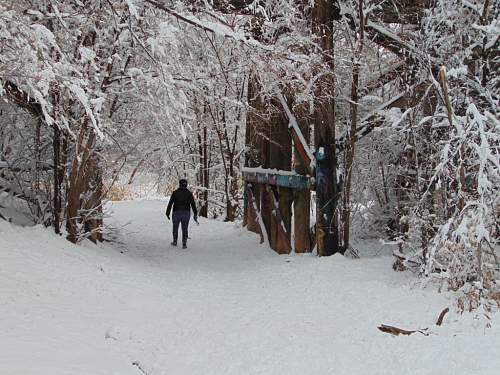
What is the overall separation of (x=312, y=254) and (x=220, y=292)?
9.62 feet

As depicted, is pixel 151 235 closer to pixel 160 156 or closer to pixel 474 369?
pixel 160 156

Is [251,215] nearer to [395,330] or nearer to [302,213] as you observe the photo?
[302,213]

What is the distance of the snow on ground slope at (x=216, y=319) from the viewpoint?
454 cm

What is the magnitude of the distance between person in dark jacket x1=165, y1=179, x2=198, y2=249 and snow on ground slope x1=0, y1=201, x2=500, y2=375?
3322 millimetres

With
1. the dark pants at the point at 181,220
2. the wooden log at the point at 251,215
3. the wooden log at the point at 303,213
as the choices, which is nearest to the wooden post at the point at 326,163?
the wooden log at the point at 303,213

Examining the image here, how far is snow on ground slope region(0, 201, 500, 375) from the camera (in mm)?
4539

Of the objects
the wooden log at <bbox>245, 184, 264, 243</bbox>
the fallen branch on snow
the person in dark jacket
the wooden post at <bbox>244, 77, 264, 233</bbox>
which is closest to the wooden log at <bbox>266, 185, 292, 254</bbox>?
the wooden post at <bbox>244, 77, 264, 233</bbox>

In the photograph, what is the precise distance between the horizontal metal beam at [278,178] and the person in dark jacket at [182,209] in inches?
60.3

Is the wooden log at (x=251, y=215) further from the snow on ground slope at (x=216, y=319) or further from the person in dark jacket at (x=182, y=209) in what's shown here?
the snow on ground slope at (x=216, y=319)

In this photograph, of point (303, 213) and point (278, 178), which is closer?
point (303, 213)

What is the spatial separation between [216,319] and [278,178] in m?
5.67

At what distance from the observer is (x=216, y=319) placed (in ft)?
21.3

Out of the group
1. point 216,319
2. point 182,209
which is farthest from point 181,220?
point 216,319

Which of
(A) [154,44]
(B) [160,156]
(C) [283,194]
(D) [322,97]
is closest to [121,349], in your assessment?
(A) [154,44]
